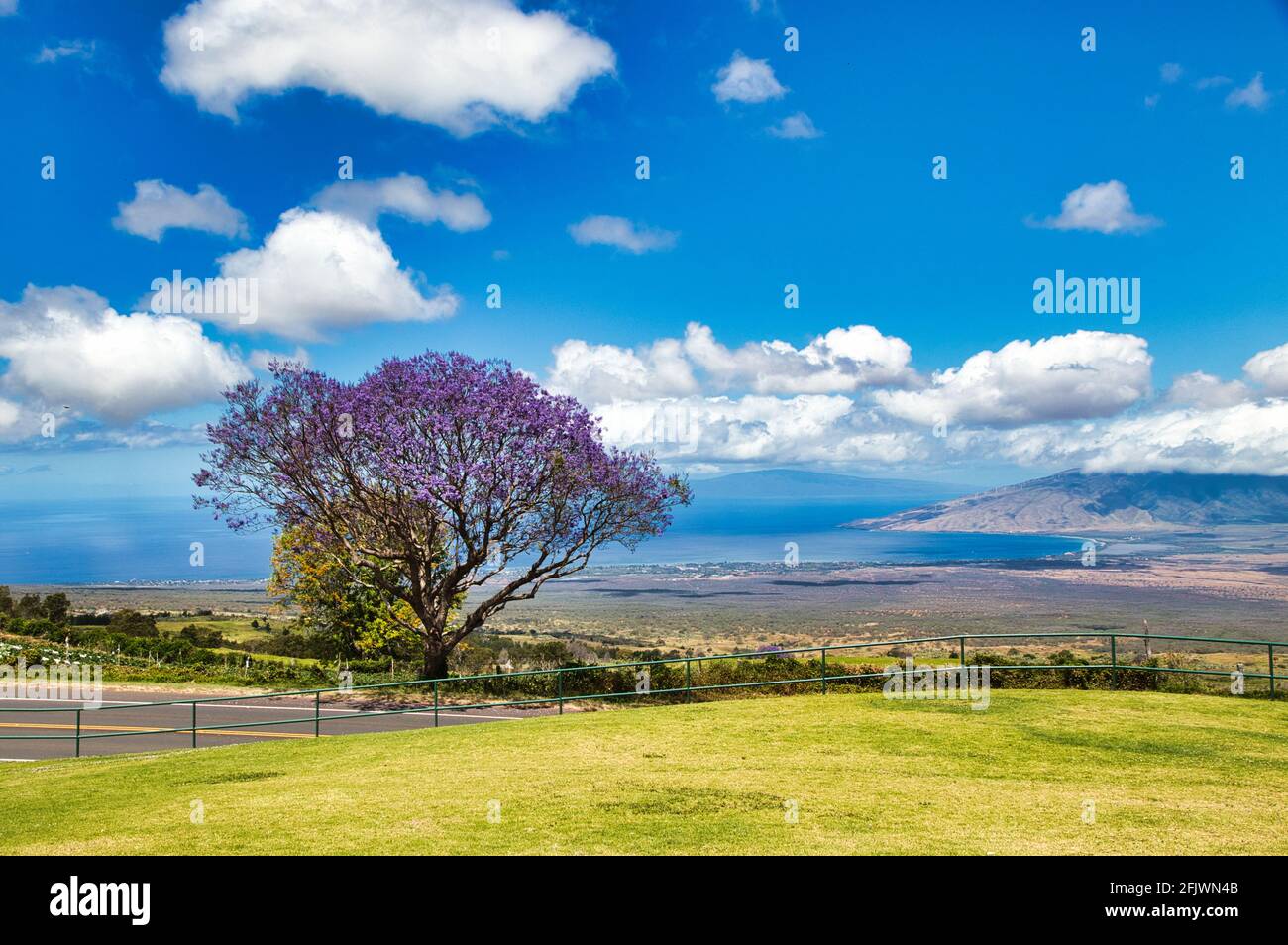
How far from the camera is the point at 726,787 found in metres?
12.4

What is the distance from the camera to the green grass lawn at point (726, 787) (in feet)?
31.9


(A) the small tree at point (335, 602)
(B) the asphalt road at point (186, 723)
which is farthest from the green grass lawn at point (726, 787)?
(A) the small tree at point (335, 602)

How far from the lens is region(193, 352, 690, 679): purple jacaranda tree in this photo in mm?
26516

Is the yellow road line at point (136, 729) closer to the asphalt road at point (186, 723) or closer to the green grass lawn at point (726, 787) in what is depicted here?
the asphalt road at point (186, 723)

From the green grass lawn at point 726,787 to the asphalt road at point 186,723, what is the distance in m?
2.93

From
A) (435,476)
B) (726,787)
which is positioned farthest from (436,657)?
(726,787)

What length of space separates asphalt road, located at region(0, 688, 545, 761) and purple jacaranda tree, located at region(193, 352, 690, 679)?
442cm

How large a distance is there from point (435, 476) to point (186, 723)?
387 inches

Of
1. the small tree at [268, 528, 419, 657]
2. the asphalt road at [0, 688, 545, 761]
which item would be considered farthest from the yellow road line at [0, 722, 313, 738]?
the small tree at [268, 528, 419, 657]

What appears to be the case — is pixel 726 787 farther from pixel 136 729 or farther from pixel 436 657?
pixel 136 729

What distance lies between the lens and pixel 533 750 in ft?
54.3

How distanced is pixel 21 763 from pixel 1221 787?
73.2ft

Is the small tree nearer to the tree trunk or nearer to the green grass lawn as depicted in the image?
the tree trunk
